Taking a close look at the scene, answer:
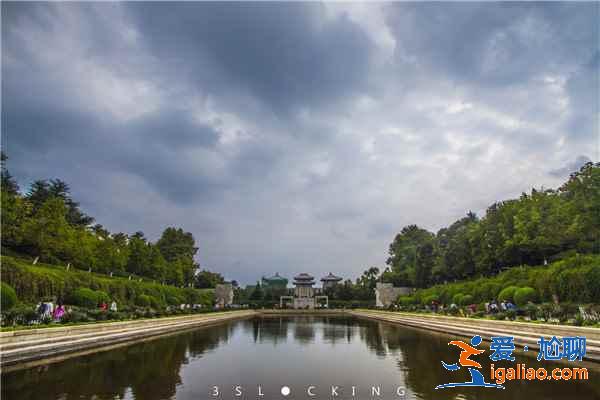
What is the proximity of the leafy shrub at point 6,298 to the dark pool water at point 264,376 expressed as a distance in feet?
18.1

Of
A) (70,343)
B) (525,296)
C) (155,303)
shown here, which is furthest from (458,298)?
(70,343)

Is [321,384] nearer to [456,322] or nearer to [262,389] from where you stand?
[262,389]

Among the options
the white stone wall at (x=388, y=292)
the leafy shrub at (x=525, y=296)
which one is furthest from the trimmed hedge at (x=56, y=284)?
the white stone wall at (x=388, y=292)

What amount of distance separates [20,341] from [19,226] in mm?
18933

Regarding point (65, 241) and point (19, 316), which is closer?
point (19, 316)

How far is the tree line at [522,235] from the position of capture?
23203mm

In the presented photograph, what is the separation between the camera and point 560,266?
21812 mm

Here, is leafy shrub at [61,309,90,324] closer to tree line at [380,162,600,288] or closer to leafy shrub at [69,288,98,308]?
leafy shrub at [69,288,98,308]

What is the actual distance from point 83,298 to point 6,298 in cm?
699

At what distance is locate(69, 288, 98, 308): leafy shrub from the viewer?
2205cm

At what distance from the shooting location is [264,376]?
924 centimetres

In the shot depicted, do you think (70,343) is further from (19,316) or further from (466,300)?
Result: (466,300)

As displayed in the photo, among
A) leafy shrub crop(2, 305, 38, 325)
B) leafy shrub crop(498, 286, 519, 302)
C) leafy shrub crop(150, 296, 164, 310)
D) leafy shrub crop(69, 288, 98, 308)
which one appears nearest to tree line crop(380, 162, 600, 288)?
leafy shrub crop(498, 286, 519, 302)

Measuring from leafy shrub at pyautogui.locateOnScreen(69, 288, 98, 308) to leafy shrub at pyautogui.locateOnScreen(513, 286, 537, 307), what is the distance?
2394 centimetres
